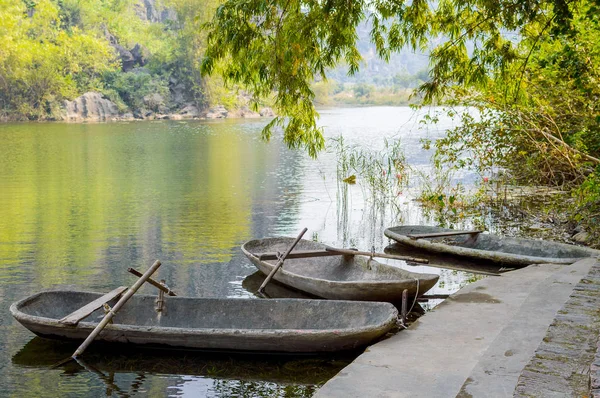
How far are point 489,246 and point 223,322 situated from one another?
17.6 ft

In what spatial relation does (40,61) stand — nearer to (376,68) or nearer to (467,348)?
(467,348)

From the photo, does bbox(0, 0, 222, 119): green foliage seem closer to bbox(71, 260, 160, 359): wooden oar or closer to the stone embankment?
the stone embankment

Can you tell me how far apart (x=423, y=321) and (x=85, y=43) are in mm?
55105

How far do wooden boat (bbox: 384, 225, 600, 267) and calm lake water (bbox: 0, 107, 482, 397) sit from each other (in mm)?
478

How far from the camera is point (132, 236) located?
13156 millimetres

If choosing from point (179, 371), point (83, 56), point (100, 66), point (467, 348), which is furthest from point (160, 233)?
point (100, 66)

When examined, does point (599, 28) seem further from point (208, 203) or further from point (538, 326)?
point (208, 203)

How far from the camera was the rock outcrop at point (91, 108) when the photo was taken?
55.8 metres

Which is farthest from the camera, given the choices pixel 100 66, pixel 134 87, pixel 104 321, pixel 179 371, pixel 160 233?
pixel 134 87

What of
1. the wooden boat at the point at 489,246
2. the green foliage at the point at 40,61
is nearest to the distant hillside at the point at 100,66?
the green foliage at the point at 40,61

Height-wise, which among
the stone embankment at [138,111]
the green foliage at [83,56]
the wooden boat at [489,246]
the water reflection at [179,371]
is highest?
the green foliage at [83,56]

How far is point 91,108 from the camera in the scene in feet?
188

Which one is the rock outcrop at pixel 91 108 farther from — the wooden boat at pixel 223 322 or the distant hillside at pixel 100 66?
the wooden boat at pixel 223 322

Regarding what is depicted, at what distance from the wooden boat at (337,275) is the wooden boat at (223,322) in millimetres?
971
